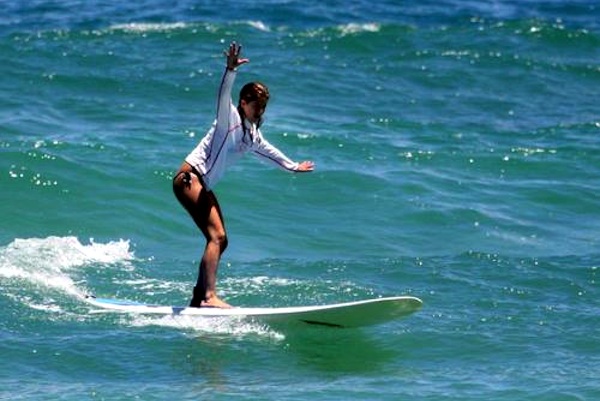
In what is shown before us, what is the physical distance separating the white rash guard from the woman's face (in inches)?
2.2

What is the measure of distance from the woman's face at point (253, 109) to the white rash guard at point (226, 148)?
56 millimetres

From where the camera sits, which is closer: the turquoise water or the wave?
the turquoise water

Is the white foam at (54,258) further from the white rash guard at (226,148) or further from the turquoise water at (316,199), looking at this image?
the white rash guard at (226,148)

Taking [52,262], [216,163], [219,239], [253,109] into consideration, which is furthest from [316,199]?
[253,109]

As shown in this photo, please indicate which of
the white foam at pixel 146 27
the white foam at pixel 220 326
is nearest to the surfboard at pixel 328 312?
the white foam at pixel 220 326

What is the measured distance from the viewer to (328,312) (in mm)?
11148

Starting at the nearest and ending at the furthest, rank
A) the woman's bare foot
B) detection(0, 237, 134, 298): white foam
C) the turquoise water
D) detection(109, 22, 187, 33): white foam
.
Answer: the turquoise water, the woman's bare foot, detection(0, 237, 134, 298): white foam, detection(109, 22, 187, 33): white foam

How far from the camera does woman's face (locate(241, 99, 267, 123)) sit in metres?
11.1

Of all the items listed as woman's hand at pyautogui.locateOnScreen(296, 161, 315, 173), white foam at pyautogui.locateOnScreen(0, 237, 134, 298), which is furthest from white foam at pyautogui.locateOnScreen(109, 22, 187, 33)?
woman's hand at pyautogui.locateOnScreen(296, 161, 315, 173)

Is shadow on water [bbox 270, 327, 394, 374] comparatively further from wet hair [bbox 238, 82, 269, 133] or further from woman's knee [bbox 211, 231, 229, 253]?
wet hair [bbox 238, 82, 269, 133]

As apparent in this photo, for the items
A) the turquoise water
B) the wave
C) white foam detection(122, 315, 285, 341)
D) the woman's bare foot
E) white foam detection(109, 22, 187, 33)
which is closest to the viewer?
the turquoise water

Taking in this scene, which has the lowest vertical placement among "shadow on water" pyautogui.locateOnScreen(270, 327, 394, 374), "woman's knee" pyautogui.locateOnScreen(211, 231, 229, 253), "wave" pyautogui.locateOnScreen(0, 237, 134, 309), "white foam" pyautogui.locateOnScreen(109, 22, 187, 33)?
"shadow on water" pyautogui.locateOnScreen(270, 327, 394, 374)

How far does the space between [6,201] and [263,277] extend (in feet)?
13.8

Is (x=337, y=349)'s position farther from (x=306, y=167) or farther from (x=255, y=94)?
(x=255, y=94)
